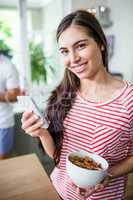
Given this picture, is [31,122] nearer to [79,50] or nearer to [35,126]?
[35,126]

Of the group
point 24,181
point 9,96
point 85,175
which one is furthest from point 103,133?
point 9,96

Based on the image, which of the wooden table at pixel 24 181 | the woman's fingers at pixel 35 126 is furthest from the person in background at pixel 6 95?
the woman's fingers at pixel 35 126

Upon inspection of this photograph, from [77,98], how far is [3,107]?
37.0 inches

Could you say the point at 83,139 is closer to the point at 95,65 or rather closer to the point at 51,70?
the point at 95,65

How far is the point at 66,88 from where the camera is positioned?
0.88 metres

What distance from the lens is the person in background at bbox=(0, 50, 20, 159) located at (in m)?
1.58

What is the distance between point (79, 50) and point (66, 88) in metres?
0.21

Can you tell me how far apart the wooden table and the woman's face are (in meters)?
0.39

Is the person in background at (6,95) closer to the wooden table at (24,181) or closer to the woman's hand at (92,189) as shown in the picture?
the wooden table at (24,181)

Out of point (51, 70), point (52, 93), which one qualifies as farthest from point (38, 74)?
point (52, 93)

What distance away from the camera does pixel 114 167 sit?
2.52 feet

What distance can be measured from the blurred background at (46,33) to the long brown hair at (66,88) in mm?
1617

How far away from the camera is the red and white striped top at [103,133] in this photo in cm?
74

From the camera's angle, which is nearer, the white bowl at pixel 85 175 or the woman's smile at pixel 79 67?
the white bowl at pixel 85 175
